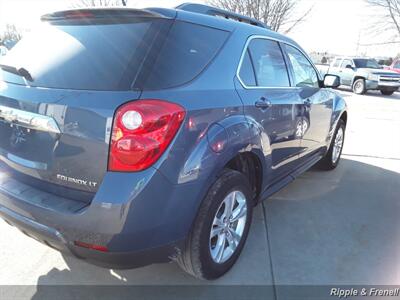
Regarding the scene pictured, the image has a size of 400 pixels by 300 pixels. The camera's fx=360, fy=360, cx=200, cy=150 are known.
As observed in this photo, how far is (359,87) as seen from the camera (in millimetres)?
17703

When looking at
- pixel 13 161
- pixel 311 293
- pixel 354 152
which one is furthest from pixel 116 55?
pixel 354 152

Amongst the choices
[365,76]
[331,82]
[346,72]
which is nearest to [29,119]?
[331,82]

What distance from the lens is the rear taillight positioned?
187 centimetres

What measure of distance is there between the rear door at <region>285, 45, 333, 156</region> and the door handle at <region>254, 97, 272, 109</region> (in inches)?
32.2

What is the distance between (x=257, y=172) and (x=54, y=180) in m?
1.59

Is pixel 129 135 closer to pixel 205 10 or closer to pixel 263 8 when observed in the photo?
pixel 205 10

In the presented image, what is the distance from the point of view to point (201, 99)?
2.16 meters

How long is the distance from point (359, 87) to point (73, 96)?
1810cm

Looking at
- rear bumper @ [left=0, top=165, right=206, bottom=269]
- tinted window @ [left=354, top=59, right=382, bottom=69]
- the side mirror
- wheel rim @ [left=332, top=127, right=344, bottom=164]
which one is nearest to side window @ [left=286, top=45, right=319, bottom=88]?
the side mirror

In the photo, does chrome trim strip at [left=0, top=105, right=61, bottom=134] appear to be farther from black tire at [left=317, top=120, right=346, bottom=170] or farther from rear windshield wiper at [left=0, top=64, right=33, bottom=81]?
black tire at [left=317, top=120, right=346, bottom=170]

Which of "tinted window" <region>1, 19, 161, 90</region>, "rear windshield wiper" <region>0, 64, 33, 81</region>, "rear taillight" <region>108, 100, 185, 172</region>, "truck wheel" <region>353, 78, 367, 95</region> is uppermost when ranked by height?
"tinted window" <region>1, 19, 161, 90</region>

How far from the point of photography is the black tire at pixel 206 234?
89.0 inches

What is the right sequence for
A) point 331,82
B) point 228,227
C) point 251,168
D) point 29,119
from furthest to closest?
1. point 331,82
2. point 251,168
3. point 228,227
4. point 29,119

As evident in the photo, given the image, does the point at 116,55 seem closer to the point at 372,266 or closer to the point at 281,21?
the point at 372,266
